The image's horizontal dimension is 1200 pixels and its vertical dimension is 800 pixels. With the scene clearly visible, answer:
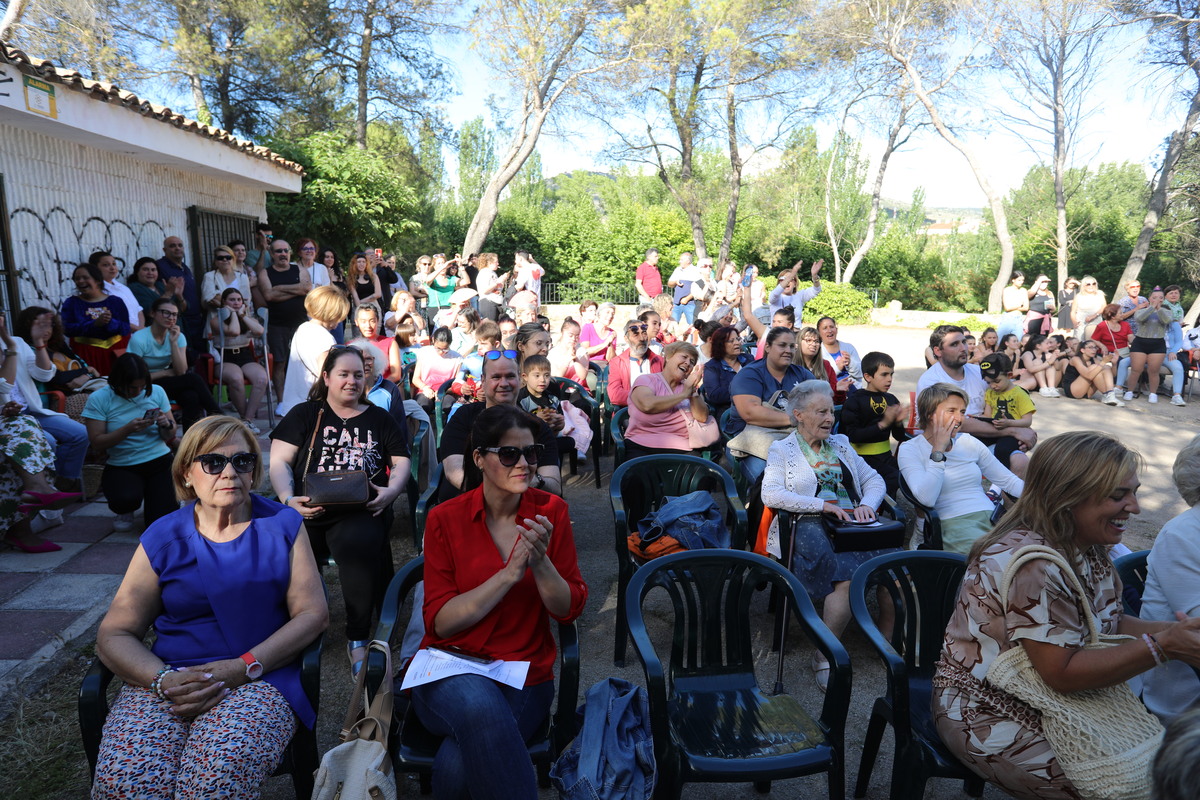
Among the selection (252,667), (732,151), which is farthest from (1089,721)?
(732,151)

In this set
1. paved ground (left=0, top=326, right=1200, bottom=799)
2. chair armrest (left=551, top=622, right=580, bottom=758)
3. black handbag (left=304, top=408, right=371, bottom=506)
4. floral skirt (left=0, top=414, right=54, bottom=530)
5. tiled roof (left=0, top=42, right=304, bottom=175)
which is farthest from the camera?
tiled roof (left=0, top=42, right=304, bottom=175)

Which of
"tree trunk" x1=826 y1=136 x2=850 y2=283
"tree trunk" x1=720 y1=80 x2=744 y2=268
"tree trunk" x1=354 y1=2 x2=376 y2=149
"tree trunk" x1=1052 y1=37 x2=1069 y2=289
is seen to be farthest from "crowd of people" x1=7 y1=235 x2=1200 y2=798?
"tree trunk" x1=826 y1=136 x2=850 y2=283

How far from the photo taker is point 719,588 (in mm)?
2924

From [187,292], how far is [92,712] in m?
6.80

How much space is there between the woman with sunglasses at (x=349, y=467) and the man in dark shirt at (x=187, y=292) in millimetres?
5198

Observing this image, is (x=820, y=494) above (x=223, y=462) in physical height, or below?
below

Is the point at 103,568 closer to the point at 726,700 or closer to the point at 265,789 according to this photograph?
the point at 265,789

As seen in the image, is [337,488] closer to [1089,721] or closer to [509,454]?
[509,454]

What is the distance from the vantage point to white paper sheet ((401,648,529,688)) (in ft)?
7.64

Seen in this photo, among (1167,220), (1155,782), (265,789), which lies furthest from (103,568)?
(1167,220)

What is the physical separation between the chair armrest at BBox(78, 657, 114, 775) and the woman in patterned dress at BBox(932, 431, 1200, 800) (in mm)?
2465

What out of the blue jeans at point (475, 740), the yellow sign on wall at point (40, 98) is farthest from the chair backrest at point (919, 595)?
the yellow sign on wall at point (40, 98)

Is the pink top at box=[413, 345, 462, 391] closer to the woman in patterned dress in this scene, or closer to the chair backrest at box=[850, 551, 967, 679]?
the chair backrest at box=[850, 551, 967, 679]

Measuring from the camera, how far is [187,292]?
26.4 ft
